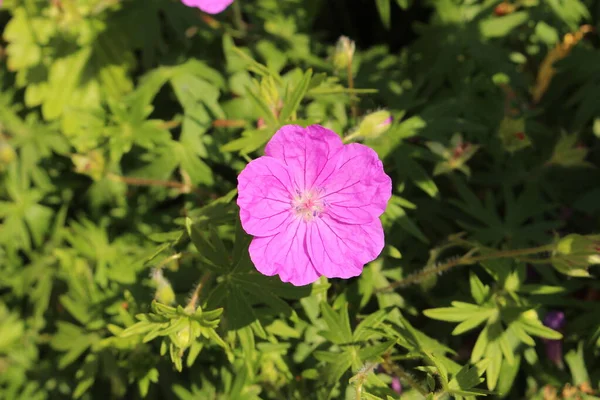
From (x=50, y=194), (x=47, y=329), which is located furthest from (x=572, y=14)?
(x=47, y=329)

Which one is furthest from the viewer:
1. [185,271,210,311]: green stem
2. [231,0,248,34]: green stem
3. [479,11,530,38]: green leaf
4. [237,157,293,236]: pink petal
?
[231,0,248,34]: green stem

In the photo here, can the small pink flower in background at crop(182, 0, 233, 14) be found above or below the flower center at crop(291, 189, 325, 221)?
above

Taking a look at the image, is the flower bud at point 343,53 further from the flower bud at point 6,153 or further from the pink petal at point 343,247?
the flower bud at point 6,153

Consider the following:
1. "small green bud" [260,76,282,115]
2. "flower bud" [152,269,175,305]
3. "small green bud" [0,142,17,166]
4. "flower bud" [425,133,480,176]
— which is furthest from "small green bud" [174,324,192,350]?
"small green bud" [0,142,17,166]

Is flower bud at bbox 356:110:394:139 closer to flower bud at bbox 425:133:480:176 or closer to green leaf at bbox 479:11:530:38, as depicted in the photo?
flower bud at bbox 425:133:480:176

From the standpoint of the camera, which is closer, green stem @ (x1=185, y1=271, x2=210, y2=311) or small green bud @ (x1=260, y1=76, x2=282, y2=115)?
green stem @ (x1=185, y1=271, x2=210, y2=311)

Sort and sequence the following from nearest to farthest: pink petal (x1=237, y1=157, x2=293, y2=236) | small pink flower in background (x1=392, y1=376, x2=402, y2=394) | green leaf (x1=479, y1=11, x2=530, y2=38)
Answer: pink petal (x1=237, y1=157, x2=293, y2=236)
small pink flower in background (x1=392, y1=376, x2=402, y2=394)
green leaf (x1=479, y1=11, x2=530, y2=38)

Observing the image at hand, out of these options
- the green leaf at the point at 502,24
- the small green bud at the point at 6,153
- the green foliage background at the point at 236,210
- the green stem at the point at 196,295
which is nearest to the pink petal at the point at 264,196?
the green foliage background at the point at 236,210

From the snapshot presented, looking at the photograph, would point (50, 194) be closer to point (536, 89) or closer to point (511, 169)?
point (511, 169)
